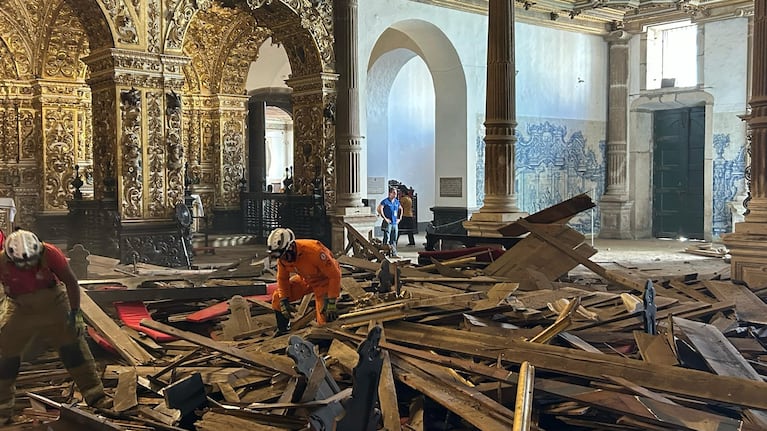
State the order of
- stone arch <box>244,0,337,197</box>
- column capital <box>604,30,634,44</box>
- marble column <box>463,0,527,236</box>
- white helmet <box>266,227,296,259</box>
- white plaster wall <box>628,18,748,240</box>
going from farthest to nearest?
column capital <box>604,30,634,44</box>
white plaster wall <box>628,18,748,240</box>
stone arch <box>244,0,337,197</box>
marble column <box>463,0,527,236</box>
white helmet <box>266,227,296,259</box>

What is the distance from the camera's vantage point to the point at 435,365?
501 centimetres

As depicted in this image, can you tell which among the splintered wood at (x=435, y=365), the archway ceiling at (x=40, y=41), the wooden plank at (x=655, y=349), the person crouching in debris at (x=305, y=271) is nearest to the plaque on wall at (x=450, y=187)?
the archway ceiling at (x=40, y=41)

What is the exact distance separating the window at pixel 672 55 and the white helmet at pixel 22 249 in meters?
17.6

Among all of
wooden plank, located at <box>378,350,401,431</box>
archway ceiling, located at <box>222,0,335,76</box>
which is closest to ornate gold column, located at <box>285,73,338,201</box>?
archway ceiling, located at <box>222,0,335,76</box>

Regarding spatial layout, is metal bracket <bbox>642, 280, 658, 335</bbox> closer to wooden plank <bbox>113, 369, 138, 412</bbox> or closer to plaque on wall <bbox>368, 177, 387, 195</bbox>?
wooden plank <bbox>113, 369, 138, 412</bbox>

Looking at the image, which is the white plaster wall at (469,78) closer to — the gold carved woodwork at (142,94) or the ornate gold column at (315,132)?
the ornate gold column at (315,132)

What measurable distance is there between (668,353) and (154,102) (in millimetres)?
8567

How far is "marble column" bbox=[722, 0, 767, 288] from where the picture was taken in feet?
27.8

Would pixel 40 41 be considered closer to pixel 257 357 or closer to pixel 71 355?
pixel 71 355

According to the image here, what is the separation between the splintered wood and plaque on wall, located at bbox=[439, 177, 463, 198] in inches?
361

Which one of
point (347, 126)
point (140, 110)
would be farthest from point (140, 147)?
point (347, 126)

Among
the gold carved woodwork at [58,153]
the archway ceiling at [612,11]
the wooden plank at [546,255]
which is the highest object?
the archway ceiling at [612,11]

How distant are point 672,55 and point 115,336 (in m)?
17.4

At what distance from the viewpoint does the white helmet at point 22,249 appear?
4754 mm
